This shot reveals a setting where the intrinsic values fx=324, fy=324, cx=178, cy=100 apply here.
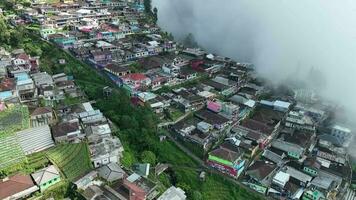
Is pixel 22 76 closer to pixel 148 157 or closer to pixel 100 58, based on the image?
pixel 100 58

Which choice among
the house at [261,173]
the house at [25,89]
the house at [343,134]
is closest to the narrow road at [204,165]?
the house at [261,173]

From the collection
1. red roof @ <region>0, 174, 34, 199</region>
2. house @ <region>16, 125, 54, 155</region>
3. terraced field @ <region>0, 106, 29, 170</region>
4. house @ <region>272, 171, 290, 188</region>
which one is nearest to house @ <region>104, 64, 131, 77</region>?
terraced field @ <region>0, 106, 29, 170</region>

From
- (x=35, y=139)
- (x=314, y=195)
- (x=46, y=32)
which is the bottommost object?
(x=314, y=195)

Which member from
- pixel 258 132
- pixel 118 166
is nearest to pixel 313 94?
pixel 258 132

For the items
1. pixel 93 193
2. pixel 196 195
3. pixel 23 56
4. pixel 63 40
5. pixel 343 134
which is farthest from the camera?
pixel 63 40

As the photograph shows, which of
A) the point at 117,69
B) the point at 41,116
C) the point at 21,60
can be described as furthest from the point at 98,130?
the point at 21,60

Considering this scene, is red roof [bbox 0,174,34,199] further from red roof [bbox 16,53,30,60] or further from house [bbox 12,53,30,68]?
red roof [bbox 16,53,30,60]
